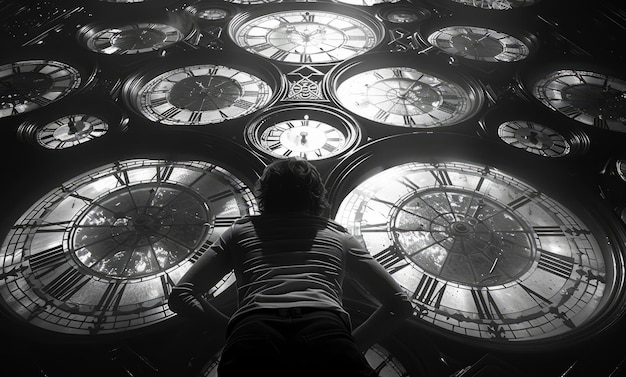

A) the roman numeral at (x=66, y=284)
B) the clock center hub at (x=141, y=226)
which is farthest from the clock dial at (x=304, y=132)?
the roman numeral at (x=66, y=284)

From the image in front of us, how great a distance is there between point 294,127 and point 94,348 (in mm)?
3245

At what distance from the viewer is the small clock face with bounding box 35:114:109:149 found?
18.7ft

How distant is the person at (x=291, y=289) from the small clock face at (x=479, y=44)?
16.9 ft

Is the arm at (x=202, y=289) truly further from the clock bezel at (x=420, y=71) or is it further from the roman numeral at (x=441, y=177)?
the clock bezel at (x=420, y=71)

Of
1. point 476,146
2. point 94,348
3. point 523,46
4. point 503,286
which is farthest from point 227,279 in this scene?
point 523,46

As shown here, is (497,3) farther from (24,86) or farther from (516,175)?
(24,86)

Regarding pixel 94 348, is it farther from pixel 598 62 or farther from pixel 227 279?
pixel 598 62

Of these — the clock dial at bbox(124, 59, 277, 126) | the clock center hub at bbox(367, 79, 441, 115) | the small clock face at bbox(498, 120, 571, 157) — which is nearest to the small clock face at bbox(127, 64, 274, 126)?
the clock dial at bbox(124, 59, 277, 126)

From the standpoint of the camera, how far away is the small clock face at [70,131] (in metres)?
5.70

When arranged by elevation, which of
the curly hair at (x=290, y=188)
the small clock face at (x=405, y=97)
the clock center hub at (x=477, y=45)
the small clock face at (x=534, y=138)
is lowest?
the curly hair at (x=290, y=188)

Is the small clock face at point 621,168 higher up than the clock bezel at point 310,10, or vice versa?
the clock bezel at point 310,10

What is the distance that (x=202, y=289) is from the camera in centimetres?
289

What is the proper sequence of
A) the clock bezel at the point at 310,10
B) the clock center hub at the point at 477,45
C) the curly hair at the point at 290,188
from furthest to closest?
the clock bezel at the point at 310,10 < the clock center hub at the point at 477,45 < the curly hair at the point at 290,188

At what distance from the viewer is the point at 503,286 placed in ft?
13.8
